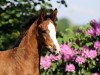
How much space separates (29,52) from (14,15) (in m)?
4.73

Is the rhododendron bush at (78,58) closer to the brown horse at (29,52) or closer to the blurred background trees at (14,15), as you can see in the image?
the brown horse at (29,52)

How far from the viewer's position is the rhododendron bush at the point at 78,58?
8797mm

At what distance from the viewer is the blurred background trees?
480 inches

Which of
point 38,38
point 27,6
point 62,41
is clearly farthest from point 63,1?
point 38,38

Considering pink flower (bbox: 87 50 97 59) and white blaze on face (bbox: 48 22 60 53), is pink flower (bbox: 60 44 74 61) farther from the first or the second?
white blaze on face (bbox: 48 22 60 53)

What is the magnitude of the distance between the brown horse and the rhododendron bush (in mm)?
1138

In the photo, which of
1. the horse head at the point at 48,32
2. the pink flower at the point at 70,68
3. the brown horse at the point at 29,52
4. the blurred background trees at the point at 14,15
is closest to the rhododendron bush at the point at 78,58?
the pink flower at the point at 70,68

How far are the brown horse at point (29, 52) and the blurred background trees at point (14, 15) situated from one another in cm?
421

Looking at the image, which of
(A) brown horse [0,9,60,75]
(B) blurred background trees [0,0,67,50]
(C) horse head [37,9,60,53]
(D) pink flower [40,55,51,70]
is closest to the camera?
(C) horse head [37,9,60,53]

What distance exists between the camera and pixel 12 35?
12.3 metres

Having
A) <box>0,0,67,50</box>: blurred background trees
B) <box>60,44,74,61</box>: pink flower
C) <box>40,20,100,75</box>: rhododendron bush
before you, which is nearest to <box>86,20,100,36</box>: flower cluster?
<box>40,20,100,75</box>: rhododendron bush

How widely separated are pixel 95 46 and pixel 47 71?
104cm

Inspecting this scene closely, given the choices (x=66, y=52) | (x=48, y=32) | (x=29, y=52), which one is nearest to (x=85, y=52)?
(x=66, y=52)

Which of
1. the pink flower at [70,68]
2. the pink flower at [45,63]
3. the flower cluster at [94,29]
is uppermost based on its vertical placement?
the flower cluster at [94,29]
